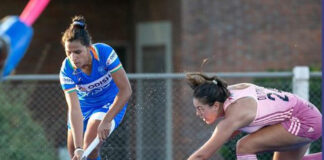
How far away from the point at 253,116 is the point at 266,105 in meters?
0.20

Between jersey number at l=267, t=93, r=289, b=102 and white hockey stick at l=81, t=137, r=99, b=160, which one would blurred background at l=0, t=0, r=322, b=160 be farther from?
white hockey stick at l=81, t=137, r=99, b=160

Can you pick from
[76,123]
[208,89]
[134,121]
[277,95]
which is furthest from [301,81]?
[76,123]

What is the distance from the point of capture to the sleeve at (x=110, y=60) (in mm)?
6544

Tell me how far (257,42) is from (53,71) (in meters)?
3.38

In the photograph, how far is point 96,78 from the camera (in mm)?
6723

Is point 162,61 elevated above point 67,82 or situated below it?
below

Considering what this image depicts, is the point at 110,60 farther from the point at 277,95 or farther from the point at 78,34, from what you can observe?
the point at 277,95

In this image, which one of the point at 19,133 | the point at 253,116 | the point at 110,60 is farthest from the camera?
the point at 19,133

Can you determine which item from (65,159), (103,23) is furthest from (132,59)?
(65,159)

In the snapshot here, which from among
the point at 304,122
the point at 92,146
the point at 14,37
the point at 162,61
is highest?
the point at 14,37

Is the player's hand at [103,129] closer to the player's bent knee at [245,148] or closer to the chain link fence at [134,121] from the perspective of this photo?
the player's bent knee at [245,148]

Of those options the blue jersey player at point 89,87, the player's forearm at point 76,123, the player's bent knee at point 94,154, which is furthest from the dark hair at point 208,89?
the player's bent knee at point 94,154

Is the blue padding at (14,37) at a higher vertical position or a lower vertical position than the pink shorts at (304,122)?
higher

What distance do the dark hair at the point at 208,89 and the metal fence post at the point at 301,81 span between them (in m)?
2.54
